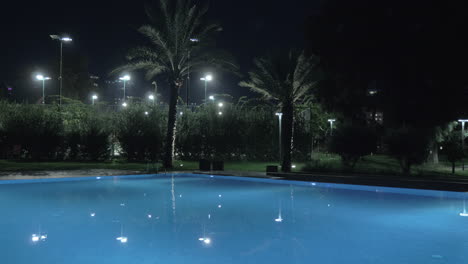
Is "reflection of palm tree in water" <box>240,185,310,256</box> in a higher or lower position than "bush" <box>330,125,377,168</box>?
lower

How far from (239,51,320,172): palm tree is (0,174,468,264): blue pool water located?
18.7ft

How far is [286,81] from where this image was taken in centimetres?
2100

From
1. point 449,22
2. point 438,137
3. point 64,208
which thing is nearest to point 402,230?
point 64,208

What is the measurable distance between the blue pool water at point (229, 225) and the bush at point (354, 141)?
151 inches

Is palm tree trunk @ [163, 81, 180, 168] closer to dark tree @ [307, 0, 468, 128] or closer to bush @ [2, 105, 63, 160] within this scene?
bush @ [2, 105, 63, 160]

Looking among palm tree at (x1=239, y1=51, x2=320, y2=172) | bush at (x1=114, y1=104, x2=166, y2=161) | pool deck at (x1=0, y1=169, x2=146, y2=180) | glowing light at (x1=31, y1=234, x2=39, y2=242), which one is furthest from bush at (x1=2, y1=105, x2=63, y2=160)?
glowing light at (x1=31, y1=234, x2=39, y2=242)

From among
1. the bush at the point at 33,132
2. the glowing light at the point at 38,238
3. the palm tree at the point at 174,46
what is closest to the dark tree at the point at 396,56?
the palm tree at the point at 174,46

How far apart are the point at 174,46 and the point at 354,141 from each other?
10.4 m

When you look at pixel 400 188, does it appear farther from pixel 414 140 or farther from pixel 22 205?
pixel 22 205

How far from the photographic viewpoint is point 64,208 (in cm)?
1186

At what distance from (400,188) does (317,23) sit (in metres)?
19.4

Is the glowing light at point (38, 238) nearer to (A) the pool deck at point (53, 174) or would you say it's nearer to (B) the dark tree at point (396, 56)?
(A) the pool deck at point (53, 174)

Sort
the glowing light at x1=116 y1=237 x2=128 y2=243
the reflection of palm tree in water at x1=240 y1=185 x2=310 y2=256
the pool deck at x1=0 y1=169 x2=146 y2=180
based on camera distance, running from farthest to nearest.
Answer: the pool deck at x1=0 y1=169 x2=146 y2=180 < the glowing light at x1=116 y1=237 x2=128 y2=243 < the reflection of palm tree in water at x1=240 y1=185 x2=310 y2=256

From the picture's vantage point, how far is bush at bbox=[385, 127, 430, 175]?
730 inches
